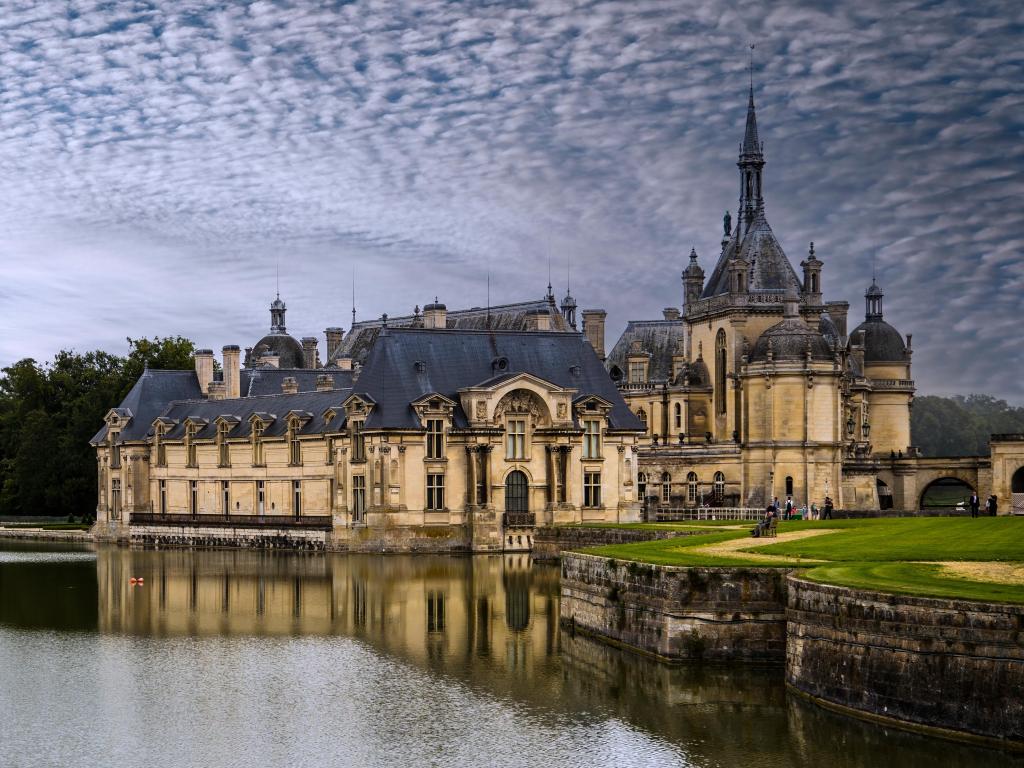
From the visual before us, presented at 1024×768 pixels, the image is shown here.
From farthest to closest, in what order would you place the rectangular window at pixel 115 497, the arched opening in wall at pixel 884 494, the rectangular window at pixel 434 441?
1. the arched opening in wall at pixel 884 494
2. the rectangular window at pixel 115 497
3. the rectangular window at pixel 434 441

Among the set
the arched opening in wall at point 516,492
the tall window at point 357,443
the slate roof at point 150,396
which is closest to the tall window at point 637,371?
the slate roof at point 150,396

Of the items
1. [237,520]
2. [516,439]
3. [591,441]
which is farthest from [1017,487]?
[237,520]

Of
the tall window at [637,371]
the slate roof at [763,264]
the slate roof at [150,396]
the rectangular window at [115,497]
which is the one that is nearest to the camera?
the rectangular window at [115,497]

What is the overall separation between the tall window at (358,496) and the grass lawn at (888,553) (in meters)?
27.6

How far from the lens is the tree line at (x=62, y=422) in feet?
348

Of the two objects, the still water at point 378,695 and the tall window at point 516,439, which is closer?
the still water at point 378,695

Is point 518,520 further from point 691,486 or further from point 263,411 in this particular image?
point 691,486

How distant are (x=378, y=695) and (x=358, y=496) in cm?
4353

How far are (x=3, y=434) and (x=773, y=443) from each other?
6086cm

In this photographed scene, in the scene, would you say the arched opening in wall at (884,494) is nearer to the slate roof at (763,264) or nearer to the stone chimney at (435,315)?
the slate roof at (763,264)

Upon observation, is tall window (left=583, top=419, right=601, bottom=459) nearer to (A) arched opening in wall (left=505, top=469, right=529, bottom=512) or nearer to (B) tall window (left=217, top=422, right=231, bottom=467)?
(A) arched opening in wall (left=505, top=469, right=529, bottom=512)

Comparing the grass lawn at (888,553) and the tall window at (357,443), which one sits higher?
the tall window at (357,443)

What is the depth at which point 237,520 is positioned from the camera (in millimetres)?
83875

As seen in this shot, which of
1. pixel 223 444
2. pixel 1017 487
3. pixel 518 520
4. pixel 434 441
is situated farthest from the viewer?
pixel 1017 487
